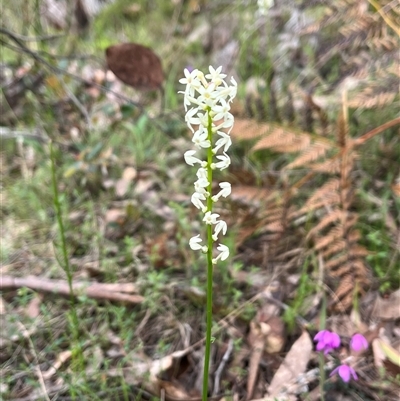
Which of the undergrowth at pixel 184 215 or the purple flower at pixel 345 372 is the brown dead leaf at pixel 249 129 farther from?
the purple flower at pixel 345 372

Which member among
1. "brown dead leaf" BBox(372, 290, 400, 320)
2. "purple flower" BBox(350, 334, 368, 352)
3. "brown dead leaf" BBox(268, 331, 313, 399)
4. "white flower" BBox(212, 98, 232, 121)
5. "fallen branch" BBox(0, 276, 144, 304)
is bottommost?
"brown dead leaf" BBox(268, 331, 313, 399)

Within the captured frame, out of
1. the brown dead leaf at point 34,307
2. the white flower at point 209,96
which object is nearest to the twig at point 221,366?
the brown dead leaf at point 34,307

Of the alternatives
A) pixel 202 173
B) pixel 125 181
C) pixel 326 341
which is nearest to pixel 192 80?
pixel 202 173

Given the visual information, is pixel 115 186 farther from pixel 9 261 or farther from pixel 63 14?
pixel 63 14

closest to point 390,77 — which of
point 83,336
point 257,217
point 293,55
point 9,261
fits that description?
point 257,217

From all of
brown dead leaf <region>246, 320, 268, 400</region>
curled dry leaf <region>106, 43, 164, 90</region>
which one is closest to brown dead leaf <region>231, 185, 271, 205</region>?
brown dead leaf <region>246, 320, 268, 400</region>

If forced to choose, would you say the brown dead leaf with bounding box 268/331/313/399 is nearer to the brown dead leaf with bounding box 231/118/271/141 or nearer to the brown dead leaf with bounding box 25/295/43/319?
the brown dead leaf with bounding box 231/118/271/141
